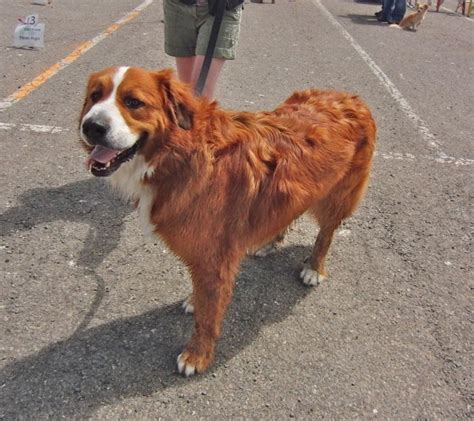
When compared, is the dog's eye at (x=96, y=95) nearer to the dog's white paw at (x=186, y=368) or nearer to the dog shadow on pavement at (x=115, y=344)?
the dog shadow on pavement at (x=115, y=344)

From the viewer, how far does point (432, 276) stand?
3.39 metres

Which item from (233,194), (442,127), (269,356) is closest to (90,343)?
(269,356)

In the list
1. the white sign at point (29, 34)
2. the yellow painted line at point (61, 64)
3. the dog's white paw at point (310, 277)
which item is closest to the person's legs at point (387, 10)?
the yellow painted line at point (61, 64)

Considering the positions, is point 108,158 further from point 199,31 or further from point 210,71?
point 199,31

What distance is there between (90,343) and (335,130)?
1.90 meters

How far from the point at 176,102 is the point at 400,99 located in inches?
209

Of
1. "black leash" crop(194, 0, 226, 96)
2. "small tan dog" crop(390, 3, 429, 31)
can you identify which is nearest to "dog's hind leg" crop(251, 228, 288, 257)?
"black leash" crop(194, 0, 226, 96)

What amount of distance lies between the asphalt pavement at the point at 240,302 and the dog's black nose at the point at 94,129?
4.12 ft

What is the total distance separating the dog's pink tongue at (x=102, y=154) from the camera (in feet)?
7.04

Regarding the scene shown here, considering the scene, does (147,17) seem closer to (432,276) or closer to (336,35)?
(336,35)

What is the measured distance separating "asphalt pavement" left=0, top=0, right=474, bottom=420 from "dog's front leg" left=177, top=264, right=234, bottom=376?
0.08 metres

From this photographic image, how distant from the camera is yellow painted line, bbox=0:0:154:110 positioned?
16.9ft

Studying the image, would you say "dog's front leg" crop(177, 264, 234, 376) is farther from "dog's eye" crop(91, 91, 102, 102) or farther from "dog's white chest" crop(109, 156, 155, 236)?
"dog's eye" crop(91, 91, 102, 102)

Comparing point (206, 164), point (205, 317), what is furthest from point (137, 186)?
point (205, 317)
